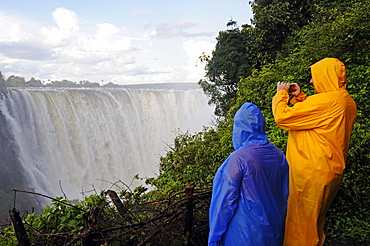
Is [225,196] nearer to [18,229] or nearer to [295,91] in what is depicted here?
[295,91]

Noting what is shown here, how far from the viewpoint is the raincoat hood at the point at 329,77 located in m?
2.50

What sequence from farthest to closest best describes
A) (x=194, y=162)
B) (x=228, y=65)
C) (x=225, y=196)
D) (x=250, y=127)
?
(x=228, y=65)
(x=194, y=162)
(x=250, y=127)
(x=225, y=196)

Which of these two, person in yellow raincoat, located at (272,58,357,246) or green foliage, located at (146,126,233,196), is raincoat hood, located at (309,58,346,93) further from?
green foliage, located at (146,126,233,196)

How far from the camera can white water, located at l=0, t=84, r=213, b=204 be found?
1397 cm

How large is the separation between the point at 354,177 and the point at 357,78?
2.55 metres

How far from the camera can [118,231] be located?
270cm

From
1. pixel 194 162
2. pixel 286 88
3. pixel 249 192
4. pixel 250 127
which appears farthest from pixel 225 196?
pixel 194 162

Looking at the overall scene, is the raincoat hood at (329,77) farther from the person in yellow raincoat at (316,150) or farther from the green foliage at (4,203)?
the green foliage at (4,203)

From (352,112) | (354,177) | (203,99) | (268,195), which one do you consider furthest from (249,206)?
(203,99)

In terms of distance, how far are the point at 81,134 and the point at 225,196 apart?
14.4 m

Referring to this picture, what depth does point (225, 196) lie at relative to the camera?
6.55 ft

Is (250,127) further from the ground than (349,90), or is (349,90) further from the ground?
(250,127)

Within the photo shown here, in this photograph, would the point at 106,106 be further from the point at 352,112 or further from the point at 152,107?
the point at 352,112

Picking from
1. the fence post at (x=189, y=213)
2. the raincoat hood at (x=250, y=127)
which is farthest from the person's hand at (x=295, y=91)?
the fence post at (x=189, y=213)
